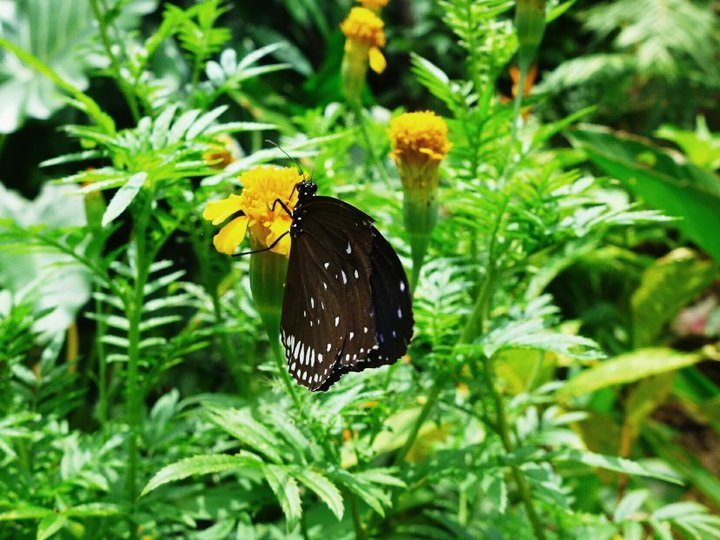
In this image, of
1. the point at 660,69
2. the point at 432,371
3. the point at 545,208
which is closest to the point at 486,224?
the point at 545,208

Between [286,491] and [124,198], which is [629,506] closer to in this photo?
[286,491]

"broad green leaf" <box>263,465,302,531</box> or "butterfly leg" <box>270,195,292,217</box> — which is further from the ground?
"butterfly leg" <box>270,195,292,217</box>

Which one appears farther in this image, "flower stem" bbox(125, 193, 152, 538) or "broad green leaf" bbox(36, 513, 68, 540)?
"flower stem" bbox(125, 193, 152, 538)

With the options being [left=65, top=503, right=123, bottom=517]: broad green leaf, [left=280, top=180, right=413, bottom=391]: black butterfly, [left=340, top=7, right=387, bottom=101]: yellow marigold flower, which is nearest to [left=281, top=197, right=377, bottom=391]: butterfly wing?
[left=280, top=180, right=413, bottom=391]: black butterfly

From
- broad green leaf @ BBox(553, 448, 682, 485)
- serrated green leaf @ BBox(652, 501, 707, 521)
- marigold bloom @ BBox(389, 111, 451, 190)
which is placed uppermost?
marigold bloom @ BBox(389, 111, 451, 190)

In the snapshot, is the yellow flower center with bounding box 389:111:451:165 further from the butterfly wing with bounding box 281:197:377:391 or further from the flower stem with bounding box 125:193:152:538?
the flower stem with bounding box 125:193:152:538

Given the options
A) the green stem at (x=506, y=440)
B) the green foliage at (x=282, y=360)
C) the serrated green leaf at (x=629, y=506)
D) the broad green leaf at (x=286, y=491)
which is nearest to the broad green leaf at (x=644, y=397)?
the green foliage at (x=282, y=360)
